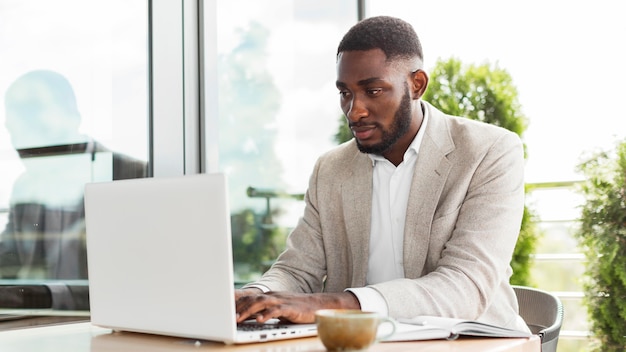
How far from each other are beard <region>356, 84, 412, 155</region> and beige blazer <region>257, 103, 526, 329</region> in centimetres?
8

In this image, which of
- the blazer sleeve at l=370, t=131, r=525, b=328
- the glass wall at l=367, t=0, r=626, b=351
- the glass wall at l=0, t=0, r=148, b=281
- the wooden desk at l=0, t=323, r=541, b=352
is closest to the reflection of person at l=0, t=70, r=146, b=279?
the glass wall at l=0, t=0, r=148, b=281

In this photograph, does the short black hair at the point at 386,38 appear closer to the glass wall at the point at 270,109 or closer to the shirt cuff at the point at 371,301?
the shirt cuff at the point at 371,301

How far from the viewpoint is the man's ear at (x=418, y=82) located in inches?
84.6

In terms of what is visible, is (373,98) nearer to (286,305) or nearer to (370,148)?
(370,148)

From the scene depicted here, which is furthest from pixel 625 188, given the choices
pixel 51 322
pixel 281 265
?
pixel 51 322

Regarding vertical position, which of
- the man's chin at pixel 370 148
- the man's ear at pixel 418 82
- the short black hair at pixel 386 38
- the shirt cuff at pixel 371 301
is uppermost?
the short black hair at pixel 386 38

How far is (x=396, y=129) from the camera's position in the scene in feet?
6.86

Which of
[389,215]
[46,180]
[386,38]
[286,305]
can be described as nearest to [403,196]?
[389,215]

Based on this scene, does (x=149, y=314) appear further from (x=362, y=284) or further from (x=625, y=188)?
(x=625, y=188)

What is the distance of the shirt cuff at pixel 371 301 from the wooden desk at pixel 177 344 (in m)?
0.16

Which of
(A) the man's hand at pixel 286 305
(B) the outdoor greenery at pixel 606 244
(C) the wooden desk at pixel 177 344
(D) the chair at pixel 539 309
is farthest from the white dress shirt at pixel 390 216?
(B) the outdoor greenery at pixel 606 244

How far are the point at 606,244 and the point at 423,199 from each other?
2.22 metres

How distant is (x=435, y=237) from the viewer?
1.94 m

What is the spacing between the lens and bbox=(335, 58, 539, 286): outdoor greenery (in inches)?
167
